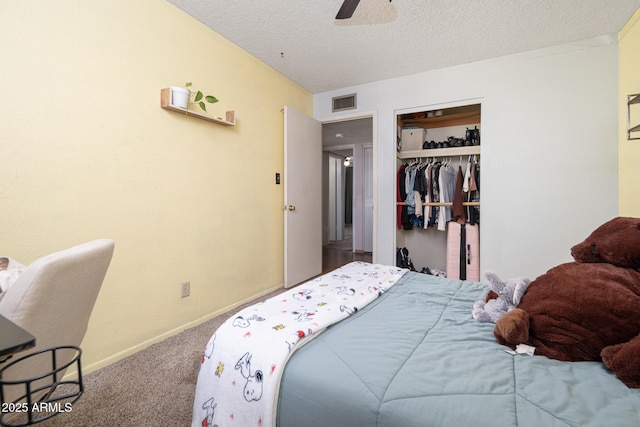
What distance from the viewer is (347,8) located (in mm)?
1501

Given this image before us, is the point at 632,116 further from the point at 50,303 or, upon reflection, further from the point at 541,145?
the point at 50,303

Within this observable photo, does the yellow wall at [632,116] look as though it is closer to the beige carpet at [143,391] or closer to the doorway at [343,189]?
the doorway at [343,189]

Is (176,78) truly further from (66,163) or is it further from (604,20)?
(604,20)

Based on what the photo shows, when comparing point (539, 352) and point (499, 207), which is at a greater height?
point (499, 207)

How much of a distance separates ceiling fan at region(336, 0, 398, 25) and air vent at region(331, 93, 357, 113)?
1825mm

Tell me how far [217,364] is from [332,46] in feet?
8.84

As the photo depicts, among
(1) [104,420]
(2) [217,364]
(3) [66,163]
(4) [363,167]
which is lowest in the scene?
(1) [104,420]

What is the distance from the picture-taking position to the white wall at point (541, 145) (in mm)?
2545

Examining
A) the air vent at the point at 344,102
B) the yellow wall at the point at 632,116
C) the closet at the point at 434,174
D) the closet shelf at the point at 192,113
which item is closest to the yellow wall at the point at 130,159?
the closet shelf at the point at 192,113

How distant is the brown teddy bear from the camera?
2.91 ft

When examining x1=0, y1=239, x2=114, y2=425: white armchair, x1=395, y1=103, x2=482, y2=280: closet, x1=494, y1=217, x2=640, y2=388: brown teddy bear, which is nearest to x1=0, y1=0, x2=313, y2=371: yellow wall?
x1=0, y1=239, x2=114, y2=425: white armchair

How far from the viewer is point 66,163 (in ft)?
5.34

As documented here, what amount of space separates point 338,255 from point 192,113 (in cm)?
390

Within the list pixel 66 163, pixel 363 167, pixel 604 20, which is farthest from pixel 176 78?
pixel 363 167
